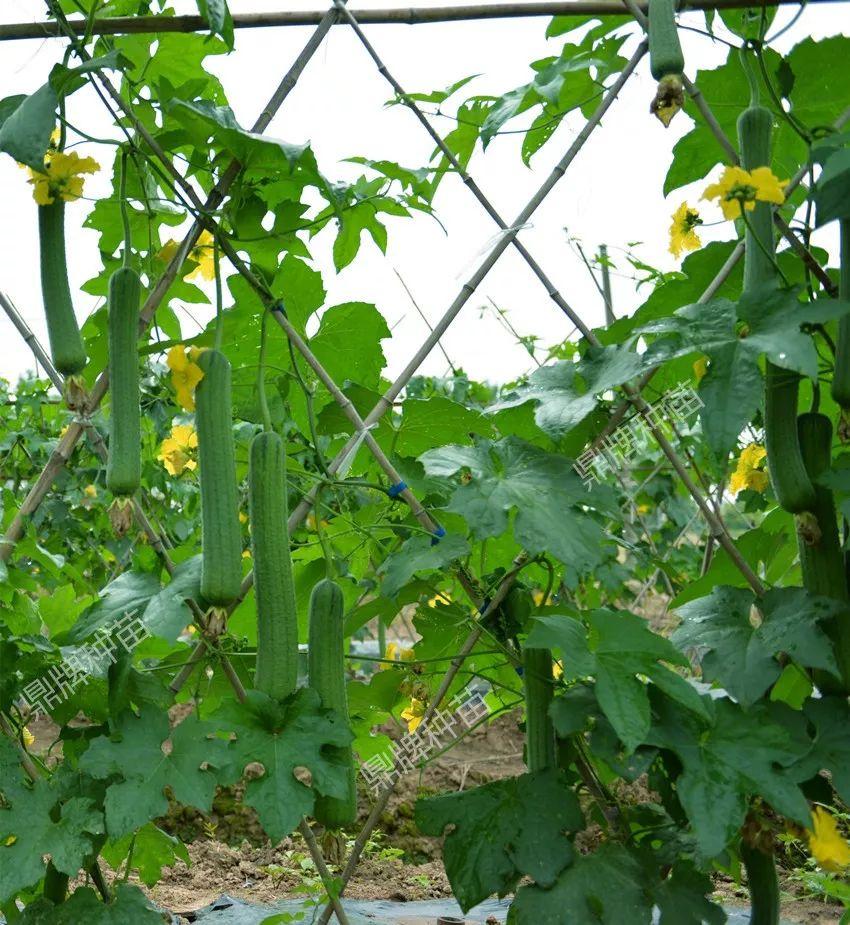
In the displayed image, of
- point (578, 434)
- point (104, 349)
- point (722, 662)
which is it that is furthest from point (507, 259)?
point (722, 662)

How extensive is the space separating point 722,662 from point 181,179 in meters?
1.36

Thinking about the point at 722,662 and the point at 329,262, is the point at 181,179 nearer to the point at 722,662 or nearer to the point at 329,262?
the point at 329,262

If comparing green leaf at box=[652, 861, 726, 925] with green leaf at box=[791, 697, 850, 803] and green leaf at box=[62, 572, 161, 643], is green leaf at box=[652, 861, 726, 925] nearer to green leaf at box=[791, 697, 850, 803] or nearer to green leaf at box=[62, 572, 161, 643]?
green leaf at box=[791, 697, 850, 803]

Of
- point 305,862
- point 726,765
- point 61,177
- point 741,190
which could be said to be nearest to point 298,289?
point 61,177

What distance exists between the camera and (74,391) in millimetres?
1938

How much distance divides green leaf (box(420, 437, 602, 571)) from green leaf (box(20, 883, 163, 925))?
1.03 metres

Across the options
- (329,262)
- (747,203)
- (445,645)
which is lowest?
(445,645)

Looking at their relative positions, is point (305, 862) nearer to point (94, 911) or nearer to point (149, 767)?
point (94, 911)

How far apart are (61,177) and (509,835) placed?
1.45m

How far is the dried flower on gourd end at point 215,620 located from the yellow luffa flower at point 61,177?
822 mm

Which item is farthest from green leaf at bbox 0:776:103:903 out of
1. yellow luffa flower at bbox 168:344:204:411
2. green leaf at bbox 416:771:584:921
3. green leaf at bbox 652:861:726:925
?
green leaf at bbox 652:861:726:925

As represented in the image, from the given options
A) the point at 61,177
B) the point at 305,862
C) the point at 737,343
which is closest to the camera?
the point at 737,343

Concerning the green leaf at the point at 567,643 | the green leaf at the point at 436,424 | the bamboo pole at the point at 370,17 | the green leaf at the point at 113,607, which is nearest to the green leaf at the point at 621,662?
the green leaf at the point at 567,643

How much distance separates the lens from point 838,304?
1662 mm
